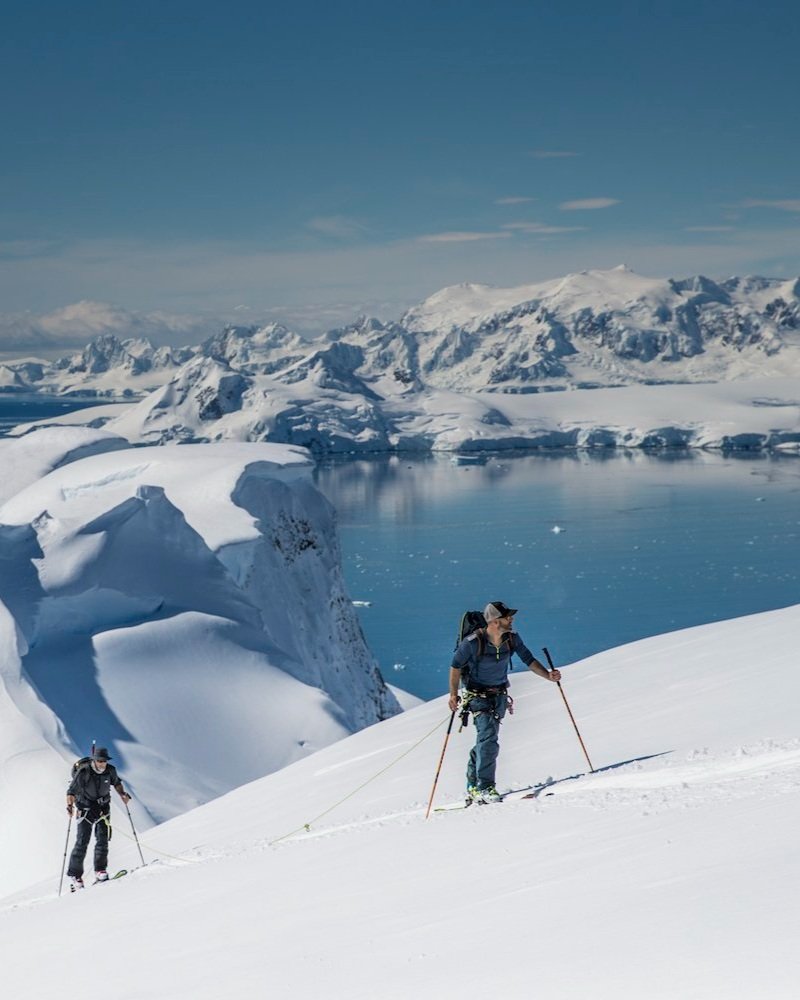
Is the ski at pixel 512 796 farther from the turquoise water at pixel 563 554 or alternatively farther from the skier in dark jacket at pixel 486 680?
the turquoise water at pixel 563 554

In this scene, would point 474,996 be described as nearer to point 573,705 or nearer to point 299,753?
point 573,705

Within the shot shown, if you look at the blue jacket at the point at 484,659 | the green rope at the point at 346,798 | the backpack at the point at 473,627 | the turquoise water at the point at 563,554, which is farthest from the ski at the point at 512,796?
the turquoise water at the point at 563,554

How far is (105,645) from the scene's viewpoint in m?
18.0

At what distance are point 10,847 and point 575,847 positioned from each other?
974cm

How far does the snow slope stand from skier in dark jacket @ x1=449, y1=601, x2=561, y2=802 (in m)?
0.29

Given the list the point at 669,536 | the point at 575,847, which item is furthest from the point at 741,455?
the point at 575,847

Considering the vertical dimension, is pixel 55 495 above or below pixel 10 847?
above

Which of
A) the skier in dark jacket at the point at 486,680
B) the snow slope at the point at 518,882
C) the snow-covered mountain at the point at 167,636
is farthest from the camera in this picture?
the snow-covered mountain at the point at 167,636

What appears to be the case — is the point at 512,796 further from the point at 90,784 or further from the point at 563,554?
the point at 563,554

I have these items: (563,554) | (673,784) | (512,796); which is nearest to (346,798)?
(512,796)

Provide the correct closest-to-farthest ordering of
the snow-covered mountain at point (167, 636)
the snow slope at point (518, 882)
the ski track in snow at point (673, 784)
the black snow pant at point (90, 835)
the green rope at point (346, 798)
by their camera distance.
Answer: the snow slope at point (518, 882), the ski track in snow at point (673, 784), the green rope at point (346, 798), the black snow pant at point (90, 835), the snow-covered mountain at point (167, 636)

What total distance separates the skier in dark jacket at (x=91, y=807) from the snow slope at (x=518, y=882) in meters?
0.43

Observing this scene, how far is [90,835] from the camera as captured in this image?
8.27 metres

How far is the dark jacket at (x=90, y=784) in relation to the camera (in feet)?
27.1
